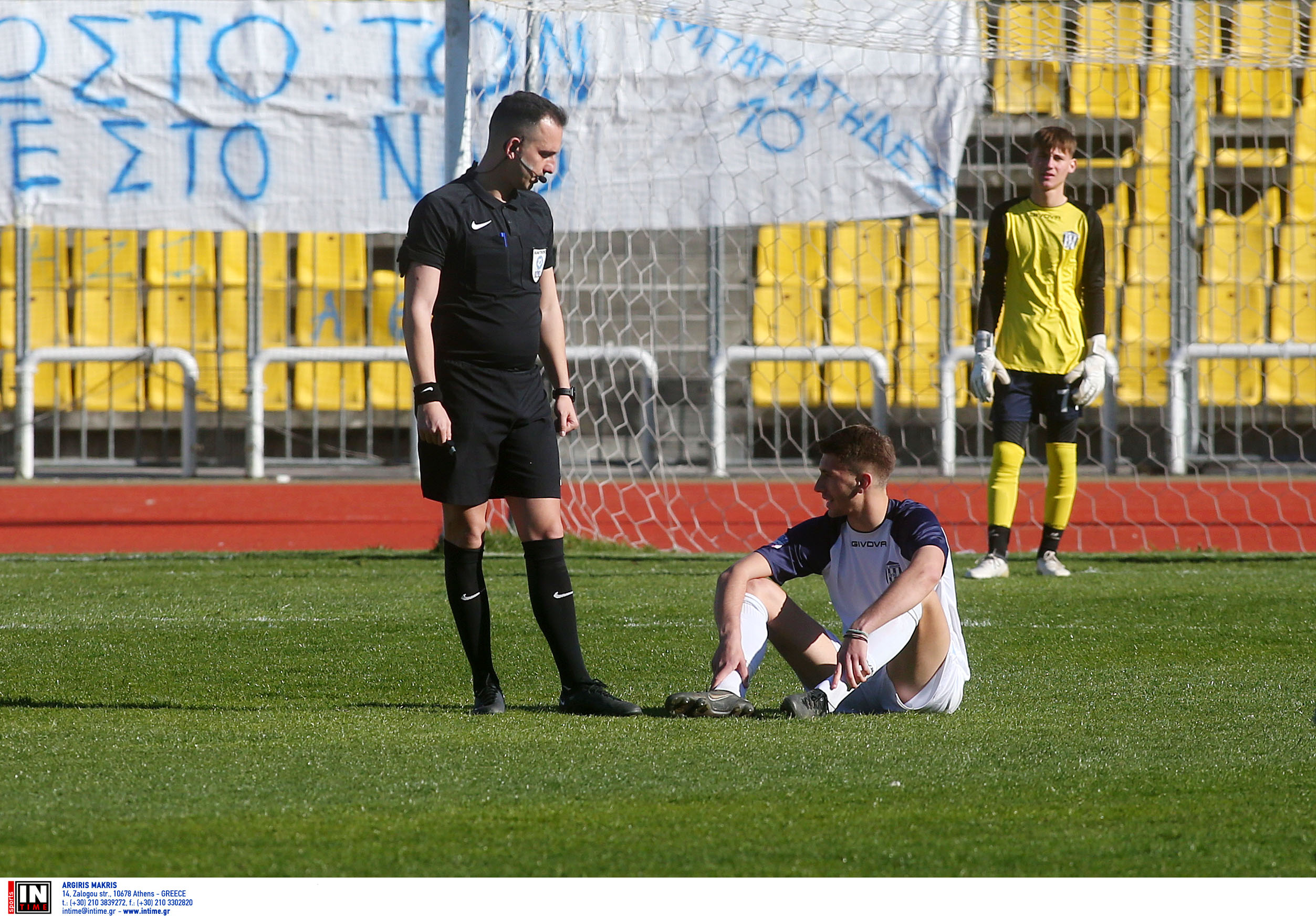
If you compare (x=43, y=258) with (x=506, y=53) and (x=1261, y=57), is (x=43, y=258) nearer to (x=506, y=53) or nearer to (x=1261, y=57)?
(x=506, y=53)

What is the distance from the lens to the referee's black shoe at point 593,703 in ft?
12.3

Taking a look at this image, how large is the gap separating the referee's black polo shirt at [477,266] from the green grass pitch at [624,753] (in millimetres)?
894

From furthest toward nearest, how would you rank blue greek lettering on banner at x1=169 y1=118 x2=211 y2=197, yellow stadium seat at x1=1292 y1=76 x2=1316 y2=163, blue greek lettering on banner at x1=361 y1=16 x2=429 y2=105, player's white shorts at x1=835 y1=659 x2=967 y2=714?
1. yellow stadium seat at x1=1292 y1=76 x2=1316 y2=163
2. blue greek lettering on banner at x1=361 y1=16 x2=429 y2=105
3. blue greek lettering on banner at x1=169 y1=118 x2=211 y2=197
4. player's white shorts at x1=835 y1=659 x2=967 y2=714

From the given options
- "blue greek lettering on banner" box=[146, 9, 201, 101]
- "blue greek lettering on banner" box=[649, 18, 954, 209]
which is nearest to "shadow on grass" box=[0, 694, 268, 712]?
"blue greek lettering on banner" box=[649, 18, 954, 209]

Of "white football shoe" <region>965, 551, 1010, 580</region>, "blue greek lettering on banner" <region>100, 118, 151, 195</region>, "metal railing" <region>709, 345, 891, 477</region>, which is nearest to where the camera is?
"white football shoe" <region>965, 551, 1010, 580</region>

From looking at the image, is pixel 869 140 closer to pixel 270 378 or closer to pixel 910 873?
pixel 270 378

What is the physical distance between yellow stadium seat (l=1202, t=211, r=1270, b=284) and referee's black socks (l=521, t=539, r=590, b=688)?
11.4 metres

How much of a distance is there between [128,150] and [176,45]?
3.36 feet

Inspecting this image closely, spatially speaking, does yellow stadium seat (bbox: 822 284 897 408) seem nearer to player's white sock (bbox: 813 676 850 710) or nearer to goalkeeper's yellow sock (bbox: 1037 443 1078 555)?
goalkeeper's yellow sock (bbox: 1037 443 1078 555)

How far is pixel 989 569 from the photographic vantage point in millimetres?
6508

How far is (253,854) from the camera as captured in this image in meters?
2.41

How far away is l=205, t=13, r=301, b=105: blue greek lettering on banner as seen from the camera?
11.7 m

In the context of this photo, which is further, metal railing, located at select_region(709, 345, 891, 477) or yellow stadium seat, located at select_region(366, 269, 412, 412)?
yellow stadium seat, located at select_region(366, 269, 412, 412)
